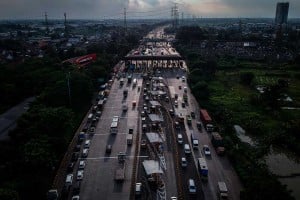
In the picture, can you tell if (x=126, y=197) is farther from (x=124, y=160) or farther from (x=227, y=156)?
(x=227, y=156)

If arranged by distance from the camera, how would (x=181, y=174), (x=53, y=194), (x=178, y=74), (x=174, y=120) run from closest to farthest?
1. (x=53, y=194)
2. (x=181, y=174)
3. (x=174, y=120)
4. (x=178, y=74)

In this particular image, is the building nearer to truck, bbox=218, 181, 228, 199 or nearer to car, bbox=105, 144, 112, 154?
car, bbox=105, 144, 112, 154

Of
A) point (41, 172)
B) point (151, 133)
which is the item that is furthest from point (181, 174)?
point (41, 172)

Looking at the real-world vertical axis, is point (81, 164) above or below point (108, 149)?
below

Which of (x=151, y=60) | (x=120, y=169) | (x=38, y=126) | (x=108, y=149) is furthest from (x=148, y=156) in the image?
(x=151, y=60)

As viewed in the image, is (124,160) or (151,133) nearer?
(124,160)

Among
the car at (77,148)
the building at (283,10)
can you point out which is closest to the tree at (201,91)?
the car at (77,148)

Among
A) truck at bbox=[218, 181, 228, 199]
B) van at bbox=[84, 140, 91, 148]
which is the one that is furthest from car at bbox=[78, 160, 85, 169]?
truck at bbox=[218, 181, 228, 199]

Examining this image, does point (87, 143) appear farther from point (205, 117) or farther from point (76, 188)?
point (205, 117)
